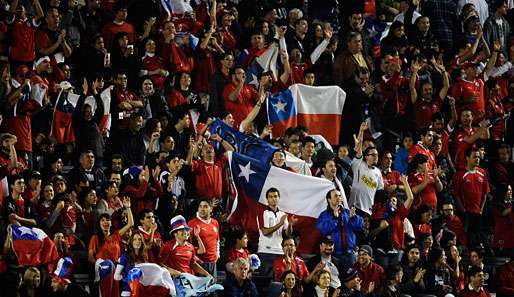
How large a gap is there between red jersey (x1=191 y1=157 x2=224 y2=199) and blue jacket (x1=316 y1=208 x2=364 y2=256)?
1.29 metres

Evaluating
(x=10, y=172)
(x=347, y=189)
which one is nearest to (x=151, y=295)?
(x=10, y=172)

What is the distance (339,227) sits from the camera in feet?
64.5

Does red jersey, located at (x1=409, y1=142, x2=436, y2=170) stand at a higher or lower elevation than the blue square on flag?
lower

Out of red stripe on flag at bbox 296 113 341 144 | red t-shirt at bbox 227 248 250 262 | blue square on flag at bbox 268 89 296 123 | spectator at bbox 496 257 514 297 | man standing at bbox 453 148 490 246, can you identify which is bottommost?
spectator at bbox 496 257 514 297

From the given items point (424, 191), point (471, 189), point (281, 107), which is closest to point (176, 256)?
point (281, 107)

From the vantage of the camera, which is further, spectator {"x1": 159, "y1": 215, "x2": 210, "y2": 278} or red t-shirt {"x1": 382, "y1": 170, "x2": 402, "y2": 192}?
red t-shirt {"x1": 382, "y1": 170, "x2": 402, "y2": 192}

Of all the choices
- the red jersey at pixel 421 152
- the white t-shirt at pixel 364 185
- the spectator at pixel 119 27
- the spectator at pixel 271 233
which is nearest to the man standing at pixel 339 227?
the spectator at pixel 271 233

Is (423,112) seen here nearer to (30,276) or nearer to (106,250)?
(106,250)

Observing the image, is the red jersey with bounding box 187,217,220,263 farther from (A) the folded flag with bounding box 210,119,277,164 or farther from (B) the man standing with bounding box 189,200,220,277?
(A) the folded flag with bounding box 210,119,277,164

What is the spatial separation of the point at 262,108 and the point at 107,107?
2622 mm

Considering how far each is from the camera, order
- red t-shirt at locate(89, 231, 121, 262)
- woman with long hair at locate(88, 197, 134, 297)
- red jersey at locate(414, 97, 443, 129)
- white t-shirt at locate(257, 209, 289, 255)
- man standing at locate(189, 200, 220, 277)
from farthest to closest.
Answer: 1. red jersey at locate(414, 97, 443, 129)
2. white t-shirt at locate(257, 209, 289, 255)
3. man standing at locate(189, 200, 220, 277)
4. red t-shirt at locate(89, 231, 121, 262)
5. woman with long hair at locate(88, 197, 134, 297)

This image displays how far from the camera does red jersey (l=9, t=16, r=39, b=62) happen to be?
830 inches

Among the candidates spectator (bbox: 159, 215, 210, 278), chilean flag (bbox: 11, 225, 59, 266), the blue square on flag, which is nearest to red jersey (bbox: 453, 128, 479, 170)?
the blue square on flag

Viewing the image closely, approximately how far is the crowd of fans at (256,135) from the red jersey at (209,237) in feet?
0.07
